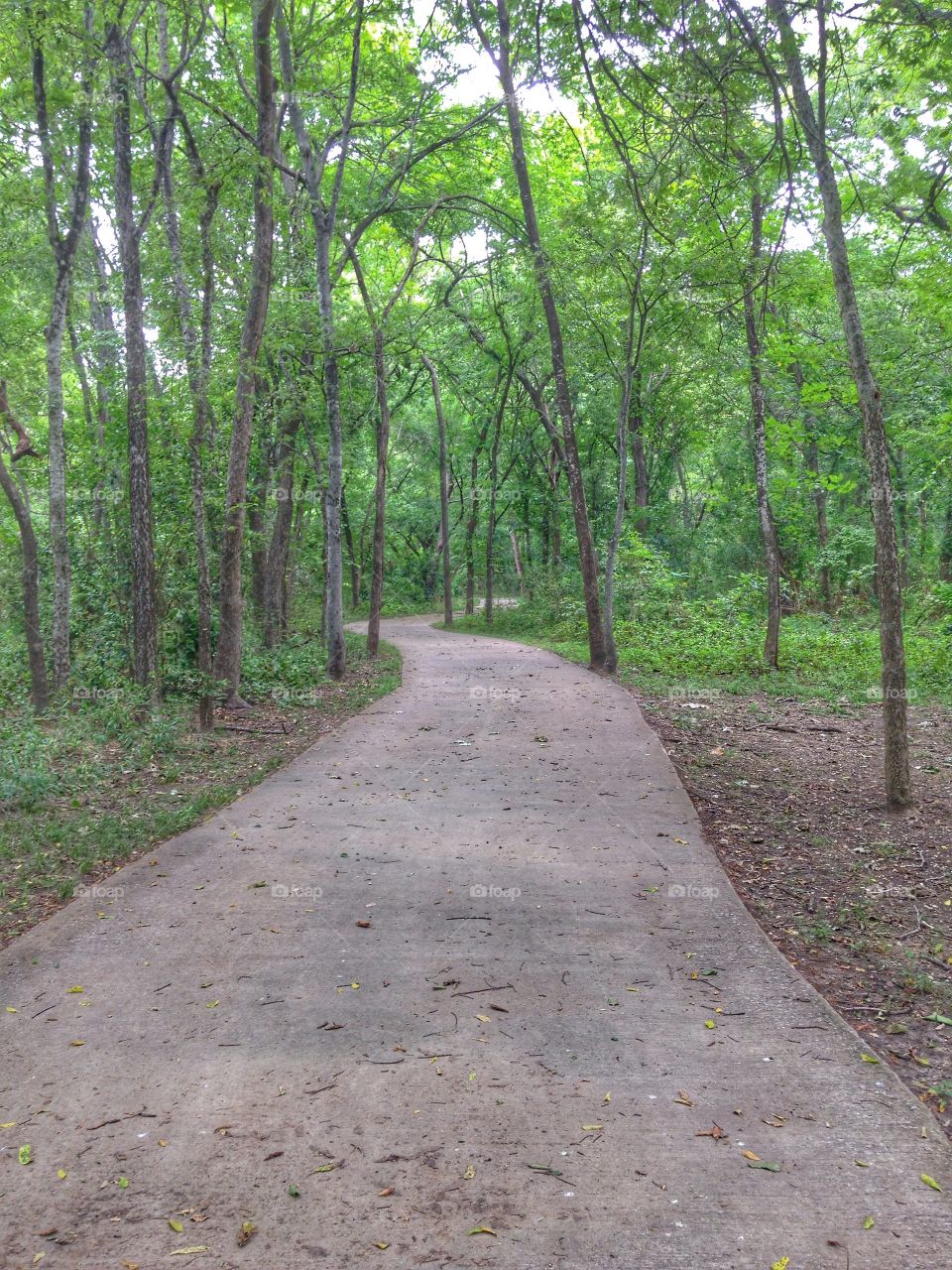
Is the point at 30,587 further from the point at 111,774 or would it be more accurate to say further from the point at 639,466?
Answer: the point at 639,466

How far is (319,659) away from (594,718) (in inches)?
277

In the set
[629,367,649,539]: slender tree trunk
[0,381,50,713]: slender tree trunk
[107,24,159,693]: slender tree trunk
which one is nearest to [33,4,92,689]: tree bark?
[0,381,50,713]: slender tree trunk

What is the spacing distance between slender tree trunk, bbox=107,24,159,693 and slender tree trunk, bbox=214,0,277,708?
100 cm

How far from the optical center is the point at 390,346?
57.9 feet

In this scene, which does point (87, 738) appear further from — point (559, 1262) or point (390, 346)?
point (390, 346)

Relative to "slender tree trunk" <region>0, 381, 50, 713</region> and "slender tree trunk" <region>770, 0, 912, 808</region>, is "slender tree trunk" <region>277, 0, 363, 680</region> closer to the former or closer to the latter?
"slender tree trunk" <region>0, 381, 50, 713</region>

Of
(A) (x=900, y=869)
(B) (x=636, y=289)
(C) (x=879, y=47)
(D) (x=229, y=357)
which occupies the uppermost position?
(B) (x=636, y=289)

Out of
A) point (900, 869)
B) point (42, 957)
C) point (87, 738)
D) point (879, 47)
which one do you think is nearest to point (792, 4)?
point (879, 47)

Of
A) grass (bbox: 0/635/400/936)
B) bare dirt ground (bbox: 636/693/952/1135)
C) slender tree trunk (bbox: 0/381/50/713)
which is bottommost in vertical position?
bare dirt ground (bbox: 636/693/952/1135)

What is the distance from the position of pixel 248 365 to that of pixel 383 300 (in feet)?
38.6

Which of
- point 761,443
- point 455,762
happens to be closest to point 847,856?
point 455,762

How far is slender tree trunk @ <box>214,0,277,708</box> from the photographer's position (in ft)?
34.7

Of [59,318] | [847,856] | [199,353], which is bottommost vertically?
[847,856]

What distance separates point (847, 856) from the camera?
666 cm
